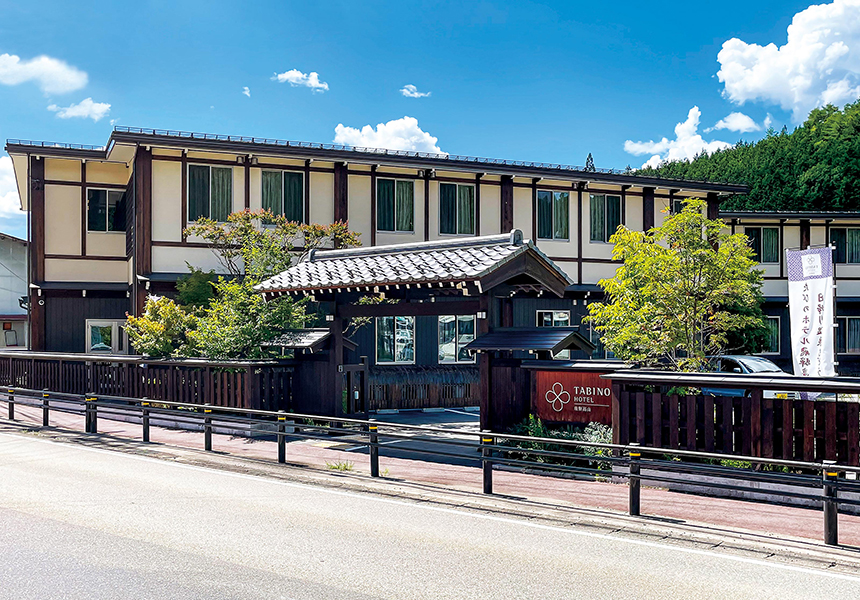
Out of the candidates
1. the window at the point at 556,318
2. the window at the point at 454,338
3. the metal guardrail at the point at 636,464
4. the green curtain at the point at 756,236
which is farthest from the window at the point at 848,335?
the metal guardrail at the point at 636,464

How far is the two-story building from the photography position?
83.7 feet

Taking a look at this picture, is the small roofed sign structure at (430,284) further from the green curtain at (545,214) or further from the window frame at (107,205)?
the green curtain at (545,214)

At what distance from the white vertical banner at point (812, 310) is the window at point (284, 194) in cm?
1542

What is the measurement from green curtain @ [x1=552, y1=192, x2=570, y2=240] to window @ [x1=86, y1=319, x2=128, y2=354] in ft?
52.2

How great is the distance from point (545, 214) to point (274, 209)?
9974mm

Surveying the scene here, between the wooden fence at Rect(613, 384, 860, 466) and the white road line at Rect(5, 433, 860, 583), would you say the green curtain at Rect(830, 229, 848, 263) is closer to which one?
the wooden fence at Rect(613, 384, 860, 466)

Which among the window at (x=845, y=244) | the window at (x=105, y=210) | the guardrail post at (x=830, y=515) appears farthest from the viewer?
the window at (x=845, y=244)

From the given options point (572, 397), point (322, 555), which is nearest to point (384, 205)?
point (572, 397)

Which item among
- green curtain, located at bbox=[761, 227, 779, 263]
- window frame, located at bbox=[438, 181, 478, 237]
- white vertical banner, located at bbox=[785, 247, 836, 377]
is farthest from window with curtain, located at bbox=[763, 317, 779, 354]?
white vertical banner, located at bbox=[785, 247, 836, 377]

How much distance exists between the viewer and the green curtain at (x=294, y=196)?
26938mm

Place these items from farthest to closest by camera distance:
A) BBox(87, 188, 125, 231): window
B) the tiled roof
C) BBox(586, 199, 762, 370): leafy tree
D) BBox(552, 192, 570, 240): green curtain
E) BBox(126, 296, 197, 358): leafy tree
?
BBox(552, 192, 570, 240): green curtain < BBox(87, 188, 125, 231): window < BBox(126, 296, 197, 358): leafy tree < BBox(586, 199, 762, 370): leafy tree < the tiled roof

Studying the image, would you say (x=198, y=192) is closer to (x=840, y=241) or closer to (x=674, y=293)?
(x=674, y=293)

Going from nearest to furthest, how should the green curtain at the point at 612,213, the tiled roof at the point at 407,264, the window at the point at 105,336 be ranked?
the tiled roof at the point at 407,264
the window at the point at 105,336
the green curtain at the point at 612,213

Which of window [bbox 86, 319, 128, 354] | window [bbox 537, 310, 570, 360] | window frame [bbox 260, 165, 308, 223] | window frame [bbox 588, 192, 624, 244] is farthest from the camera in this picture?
window frame [bbox 588, 192, 624, 244]
